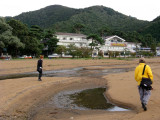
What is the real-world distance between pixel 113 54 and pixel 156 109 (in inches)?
2049

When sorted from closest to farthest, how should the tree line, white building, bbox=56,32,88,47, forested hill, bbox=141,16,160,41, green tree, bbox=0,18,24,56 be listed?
1. green tree, bbox=0,18,24,56
2. the tree line
3. white building, bbox=56,32,88,47
4. forested hill, bbox=141,16,160,41

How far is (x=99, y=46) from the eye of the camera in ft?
200

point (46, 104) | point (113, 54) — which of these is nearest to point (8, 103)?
point (46, 104)

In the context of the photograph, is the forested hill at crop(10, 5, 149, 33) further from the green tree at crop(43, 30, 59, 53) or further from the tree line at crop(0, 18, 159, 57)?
the tree line at crop(0, 18, 159, 57)

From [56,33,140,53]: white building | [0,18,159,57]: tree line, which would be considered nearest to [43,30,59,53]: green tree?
[0,18,159,57]: tree line

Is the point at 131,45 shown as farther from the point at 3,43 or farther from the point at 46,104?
the point at 46,104

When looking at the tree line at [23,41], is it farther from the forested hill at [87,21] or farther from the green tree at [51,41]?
the forested hill at [87,21]

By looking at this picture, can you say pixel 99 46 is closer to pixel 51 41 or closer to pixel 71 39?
pixel 71 39

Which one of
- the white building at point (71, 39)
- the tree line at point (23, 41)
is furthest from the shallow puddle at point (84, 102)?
the white building at point (71, 39)

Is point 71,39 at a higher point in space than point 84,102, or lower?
higher

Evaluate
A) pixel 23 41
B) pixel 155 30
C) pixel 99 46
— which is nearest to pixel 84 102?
pixel 23 41

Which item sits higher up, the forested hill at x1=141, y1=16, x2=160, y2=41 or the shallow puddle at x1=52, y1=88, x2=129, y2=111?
the forested hill at x1=141, y1=16, x2=160, y2=41

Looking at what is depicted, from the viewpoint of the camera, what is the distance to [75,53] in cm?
4569

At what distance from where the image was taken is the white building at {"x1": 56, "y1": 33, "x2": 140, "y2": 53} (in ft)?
185
